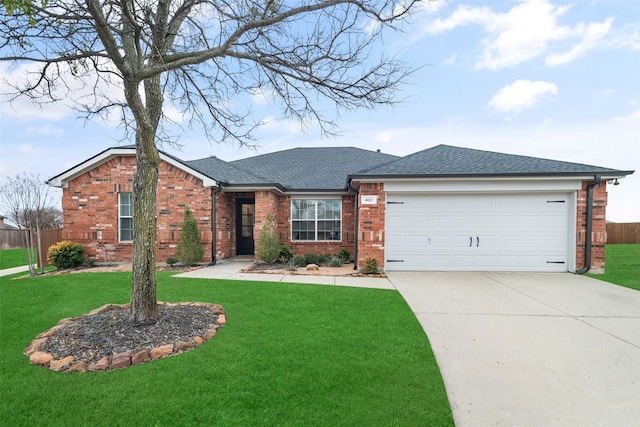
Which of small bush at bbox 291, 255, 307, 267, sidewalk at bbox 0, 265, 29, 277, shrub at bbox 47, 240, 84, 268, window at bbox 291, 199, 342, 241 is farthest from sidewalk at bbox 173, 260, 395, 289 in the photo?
sidewalk at bbox 0, 265, 29, 277

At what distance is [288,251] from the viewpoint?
440 inches

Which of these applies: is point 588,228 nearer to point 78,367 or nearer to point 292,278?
point 292,278

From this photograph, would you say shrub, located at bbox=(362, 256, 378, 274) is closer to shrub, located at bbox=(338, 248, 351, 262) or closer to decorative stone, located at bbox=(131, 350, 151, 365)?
shrub, located at bbox=(338, 248, 351, 262)

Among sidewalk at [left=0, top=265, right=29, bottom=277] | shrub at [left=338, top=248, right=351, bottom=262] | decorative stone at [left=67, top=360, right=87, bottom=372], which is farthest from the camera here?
shrub at [left=338, top=248, right=351, bottom=262]

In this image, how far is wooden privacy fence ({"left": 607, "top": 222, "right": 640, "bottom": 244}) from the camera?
19625mm

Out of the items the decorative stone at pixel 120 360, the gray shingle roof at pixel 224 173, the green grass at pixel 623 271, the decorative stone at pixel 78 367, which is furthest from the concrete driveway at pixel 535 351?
the gray shingle roof at pixel 224 173

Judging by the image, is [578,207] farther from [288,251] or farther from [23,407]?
[23,407]

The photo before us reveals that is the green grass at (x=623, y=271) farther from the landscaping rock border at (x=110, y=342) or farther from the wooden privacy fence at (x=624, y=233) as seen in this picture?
the landscaping rock border at (x=110, y=342)

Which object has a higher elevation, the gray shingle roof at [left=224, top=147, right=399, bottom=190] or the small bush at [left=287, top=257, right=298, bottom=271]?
the gray shingle roof at [left=224, top=147, right=399, bottom=190]

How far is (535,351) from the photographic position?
380 cm

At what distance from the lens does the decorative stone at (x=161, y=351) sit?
3.50 metres

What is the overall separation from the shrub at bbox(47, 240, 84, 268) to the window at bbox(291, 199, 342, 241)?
25.5ft

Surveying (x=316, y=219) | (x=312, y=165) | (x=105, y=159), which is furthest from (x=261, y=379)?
(x=312, y=165)

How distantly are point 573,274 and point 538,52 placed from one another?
672 centimetres
